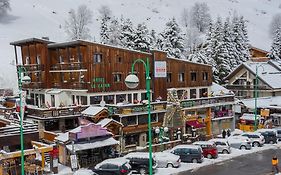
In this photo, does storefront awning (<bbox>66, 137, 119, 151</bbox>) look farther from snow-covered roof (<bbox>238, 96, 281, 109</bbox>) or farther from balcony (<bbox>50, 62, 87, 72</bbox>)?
snow-covered roof (<bbox>238, 96, 281, 109</bbox>)

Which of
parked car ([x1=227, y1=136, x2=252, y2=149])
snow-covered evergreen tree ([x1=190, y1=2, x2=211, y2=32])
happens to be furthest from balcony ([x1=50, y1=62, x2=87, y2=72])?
snow-covered evergreen tree ([x1=190, y1=2, x2=211, y2=32])

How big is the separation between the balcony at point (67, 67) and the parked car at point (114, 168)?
12.8 m

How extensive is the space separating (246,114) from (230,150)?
14712 mm

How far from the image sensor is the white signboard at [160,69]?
155 feet

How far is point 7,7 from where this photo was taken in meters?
102

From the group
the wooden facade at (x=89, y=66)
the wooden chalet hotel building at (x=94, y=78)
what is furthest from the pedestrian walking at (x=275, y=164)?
the wooden facade at (x=89, y=66)

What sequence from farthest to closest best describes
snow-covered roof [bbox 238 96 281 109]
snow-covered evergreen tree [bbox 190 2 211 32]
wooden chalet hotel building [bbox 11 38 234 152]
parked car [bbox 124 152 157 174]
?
1. snow-covered evergreen tree [bbox 190 2 211 32]
2. snow-covered roof [bbox 238 96 281 109]
3. wooden chalet hotel building [bbox 11 38 234 152]
4. parked car [bbox 124 152 157 174]

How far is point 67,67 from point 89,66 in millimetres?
3531

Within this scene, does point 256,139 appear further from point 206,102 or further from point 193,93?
point 193,93

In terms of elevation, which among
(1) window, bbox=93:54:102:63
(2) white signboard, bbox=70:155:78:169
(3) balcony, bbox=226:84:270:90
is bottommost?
(2) white signboard, bbox=70:155:78:169

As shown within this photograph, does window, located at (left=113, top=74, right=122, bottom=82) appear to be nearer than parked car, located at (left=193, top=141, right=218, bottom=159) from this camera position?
No

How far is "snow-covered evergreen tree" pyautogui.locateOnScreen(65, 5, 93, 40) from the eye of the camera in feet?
313

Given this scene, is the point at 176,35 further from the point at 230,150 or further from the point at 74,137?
the point at 74,137

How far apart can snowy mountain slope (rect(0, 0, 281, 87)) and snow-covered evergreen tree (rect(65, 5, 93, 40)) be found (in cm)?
168
